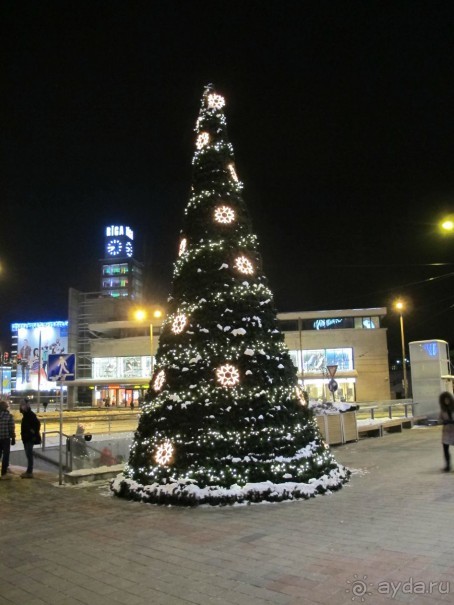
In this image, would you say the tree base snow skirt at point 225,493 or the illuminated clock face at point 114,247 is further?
the illuminated clock face at point 114,247

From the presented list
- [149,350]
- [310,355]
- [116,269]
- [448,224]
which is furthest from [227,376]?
[116,269]

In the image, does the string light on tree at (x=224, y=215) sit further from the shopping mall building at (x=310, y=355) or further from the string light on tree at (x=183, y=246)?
the shopping mall building at (x=310, y=355)

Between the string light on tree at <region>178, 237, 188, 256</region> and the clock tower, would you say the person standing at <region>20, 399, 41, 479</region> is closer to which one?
the string light on tree at <region>178, 237, 188, 256</region>

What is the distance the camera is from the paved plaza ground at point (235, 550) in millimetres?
4711

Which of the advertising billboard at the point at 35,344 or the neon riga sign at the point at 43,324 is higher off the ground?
the neon riga sign at the point at 43,324

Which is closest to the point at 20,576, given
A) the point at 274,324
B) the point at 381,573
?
the point at 381,573

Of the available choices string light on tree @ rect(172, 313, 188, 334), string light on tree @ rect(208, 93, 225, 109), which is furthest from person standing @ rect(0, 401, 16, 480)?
string light on tree @ rect(208, 93, 225, 109)

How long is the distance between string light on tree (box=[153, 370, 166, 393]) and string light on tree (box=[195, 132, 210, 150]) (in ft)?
15.6

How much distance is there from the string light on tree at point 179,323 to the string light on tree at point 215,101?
4.59 m

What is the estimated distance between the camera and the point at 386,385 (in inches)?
2371

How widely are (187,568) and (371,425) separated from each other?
16.0 meters

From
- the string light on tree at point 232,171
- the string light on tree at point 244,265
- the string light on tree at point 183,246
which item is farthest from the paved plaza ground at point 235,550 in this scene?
the string light on tree at point 232,171

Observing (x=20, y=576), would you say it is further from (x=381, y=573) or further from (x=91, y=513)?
(x=381, y=573)

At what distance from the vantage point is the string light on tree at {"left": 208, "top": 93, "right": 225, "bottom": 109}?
11180 mm
